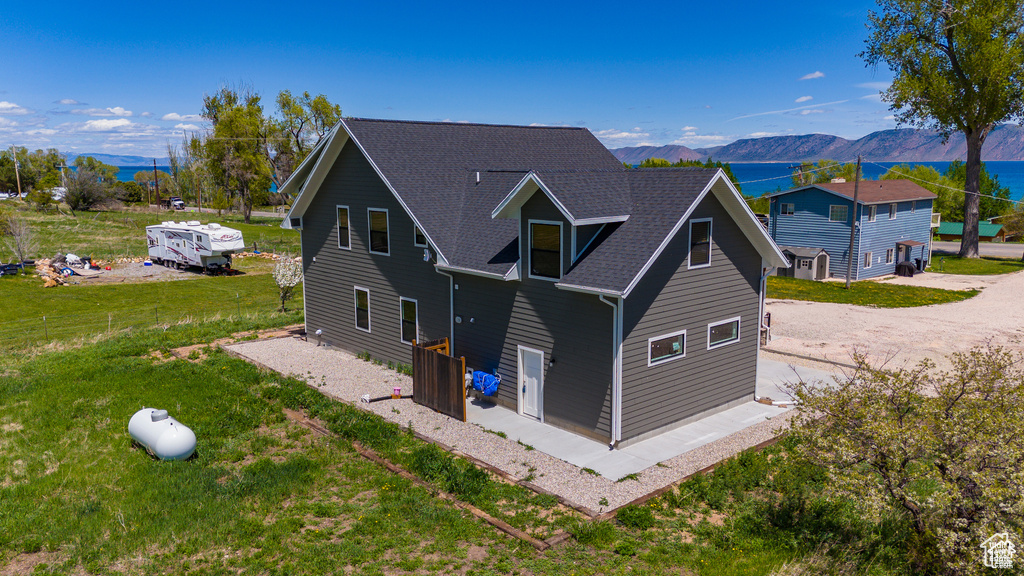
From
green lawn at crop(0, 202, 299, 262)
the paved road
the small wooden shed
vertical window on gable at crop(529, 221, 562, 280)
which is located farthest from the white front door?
the paved road

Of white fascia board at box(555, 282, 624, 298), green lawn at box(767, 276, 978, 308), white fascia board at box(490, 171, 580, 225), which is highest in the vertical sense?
white fascia board at box(490, 171, 580, 225)

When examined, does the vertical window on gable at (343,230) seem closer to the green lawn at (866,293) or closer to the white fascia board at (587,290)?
the white fascia board at (587,290)

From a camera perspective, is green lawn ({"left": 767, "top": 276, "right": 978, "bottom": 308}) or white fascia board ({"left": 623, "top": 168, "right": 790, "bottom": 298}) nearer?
white fascia board ({"left": 623, "top": 168, "right": 790, "bottom": 298})

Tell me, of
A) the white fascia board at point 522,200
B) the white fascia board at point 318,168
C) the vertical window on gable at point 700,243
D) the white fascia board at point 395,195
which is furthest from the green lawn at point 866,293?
the white fascia board at point 318,168

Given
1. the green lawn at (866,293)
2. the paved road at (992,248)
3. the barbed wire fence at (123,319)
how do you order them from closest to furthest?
the barbed wire fence at (123,319) < the green lawn at (866,293) < the paved road at (992,248)

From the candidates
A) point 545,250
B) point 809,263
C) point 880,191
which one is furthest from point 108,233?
point 880,191

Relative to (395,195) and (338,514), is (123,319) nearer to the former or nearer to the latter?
(395,195)

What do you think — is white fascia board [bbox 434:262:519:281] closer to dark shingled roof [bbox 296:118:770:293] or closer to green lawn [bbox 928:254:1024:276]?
dark shingled roof [bbox 296:118:770:293]
